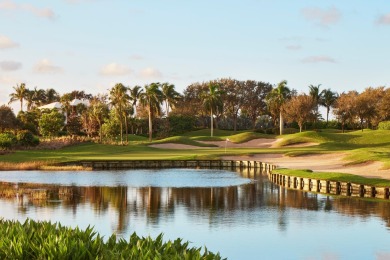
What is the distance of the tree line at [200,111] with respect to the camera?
13438 cm

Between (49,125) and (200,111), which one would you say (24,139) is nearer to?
(49,125)

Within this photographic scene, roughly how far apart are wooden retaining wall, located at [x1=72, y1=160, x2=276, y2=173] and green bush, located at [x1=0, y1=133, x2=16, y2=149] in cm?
2017

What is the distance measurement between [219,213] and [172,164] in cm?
4722

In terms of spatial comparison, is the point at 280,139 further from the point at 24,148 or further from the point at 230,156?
the point at 24,148

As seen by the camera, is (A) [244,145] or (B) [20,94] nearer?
(A) [244,145]

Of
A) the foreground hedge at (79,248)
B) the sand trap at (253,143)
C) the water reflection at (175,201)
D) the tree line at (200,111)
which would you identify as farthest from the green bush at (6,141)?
the foreground hedge at (79,248)

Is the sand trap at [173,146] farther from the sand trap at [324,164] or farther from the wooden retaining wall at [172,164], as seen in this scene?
the wooden retaining wall at [172,164]

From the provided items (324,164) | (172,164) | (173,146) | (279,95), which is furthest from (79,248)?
(279,95)

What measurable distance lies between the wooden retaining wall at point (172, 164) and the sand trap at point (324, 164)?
140 inches

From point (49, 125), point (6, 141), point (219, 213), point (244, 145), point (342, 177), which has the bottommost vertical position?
point (219, 213)

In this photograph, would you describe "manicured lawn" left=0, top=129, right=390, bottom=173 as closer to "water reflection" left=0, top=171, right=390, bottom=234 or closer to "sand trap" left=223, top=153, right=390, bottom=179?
"sand trap" left=223, top=153, right=390, bottom=179

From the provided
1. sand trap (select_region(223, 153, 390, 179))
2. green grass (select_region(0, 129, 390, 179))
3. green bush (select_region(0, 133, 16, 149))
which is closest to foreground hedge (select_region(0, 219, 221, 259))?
sand trap (select_region(223, 153, 390, 179))

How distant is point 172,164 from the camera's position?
286 ft

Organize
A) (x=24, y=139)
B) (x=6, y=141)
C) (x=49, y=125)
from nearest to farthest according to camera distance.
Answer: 1. (x=6, y=141)
2. (x=24, y=139)
3. (x=49, y=125)
